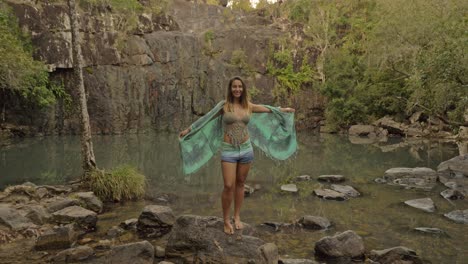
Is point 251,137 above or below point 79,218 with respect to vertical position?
above

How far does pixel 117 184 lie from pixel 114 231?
279cm

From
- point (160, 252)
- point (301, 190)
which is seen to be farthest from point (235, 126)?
point (301, 190)

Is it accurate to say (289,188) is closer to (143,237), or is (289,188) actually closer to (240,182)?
(143,237)

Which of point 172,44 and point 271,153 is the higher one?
point 172,44

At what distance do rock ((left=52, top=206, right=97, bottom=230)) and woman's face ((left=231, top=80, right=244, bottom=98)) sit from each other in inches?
154

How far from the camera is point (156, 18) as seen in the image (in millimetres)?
37312

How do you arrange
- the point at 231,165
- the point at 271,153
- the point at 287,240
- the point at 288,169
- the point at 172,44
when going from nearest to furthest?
the point at 231,165
the point at 271,153
the point at 287,240
the point at 288,169
the point at 172,44

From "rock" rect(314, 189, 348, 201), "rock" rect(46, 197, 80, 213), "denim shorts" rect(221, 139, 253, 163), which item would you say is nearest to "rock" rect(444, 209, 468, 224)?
"rock" rect(314, 189, 348, 201)

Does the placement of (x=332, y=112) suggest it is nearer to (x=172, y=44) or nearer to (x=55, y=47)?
(x=172, y=44)

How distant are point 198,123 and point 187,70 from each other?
102 feet

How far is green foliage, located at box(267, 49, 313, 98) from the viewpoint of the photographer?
130 ft

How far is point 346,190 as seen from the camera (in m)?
11.4

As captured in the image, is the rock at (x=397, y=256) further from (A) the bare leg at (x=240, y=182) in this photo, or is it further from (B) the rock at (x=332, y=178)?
(B) the rock at (x=332, y=178)

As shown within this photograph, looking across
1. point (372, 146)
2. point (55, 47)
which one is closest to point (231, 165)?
point (372, 146)
